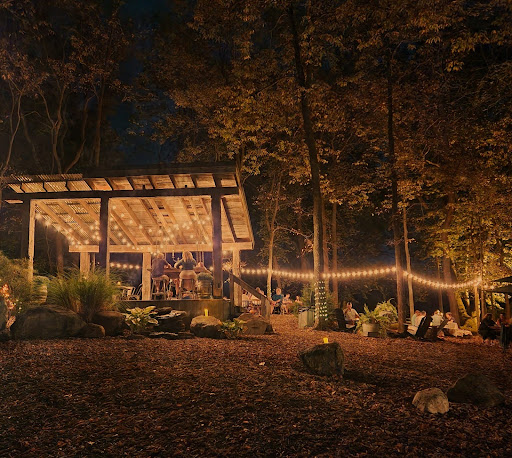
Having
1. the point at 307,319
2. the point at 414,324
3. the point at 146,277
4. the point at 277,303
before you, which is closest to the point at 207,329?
the point at 307,319

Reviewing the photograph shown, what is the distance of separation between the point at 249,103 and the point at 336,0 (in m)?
4.17

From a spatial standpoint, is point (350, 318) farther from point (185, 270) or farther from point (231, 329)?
point (231, 329)

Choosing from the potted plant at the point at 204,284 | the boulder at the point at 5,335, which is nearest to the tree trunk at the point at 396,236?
the potted plant at the point at 204,284

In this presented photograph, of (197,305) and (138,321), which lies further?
(197,305)

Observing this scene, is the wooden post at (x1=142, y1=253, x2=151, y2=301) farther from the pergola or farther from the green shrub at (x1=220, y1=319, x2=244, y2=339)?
the green shrub at (x1=220, y1=319, x2=244, y2=339)

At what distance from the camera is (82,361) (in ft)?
20.9

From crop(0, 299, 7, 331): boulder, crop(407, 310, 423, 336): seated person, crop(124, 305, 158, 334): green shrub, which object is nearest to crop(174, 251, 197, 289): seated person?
crop(124, 305, 158, 334): green shrub

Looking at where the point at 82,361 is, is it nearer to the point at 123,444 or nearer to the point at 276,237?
the point at 123,444

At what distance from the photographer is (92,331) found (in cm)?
873

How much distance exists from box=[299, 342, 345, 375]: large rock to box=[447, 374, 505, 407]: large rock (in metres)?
1.45

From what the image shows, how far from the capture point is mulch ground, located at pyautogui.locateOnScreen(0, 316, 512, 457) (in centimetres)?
375

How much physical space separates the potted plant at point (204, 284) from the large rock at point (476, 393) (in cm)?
880

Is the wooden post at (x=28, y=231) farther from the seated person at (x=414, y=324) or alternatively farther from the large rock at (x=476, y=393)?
the large rock at (x=476, y=393)

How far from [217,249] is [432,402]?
8.49m
